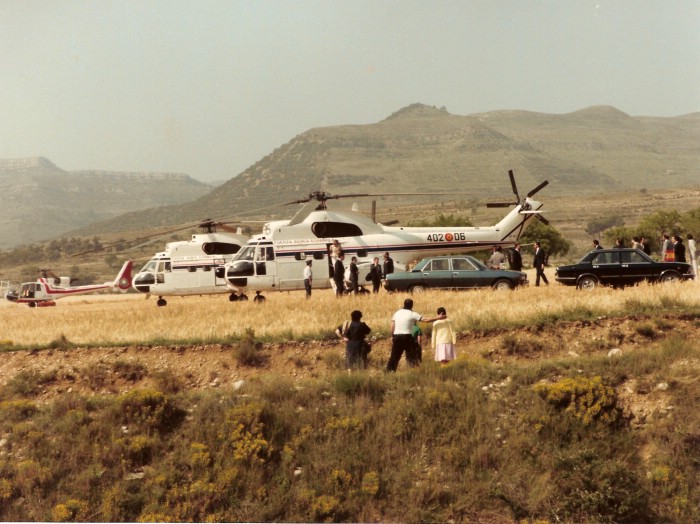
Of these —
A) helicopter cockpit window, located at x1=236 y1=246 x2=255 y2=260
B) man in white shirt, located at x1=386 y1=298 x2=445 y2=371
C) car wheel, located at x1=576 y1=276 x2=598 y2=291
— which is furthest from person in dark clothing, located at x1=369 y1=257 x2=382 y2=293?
man in white shirt, located at x1=386 y1=298 x2=445 y2=371

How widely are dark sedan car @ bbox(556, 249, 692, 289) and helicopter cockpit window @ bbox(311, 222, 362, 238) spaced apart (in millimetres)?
9505

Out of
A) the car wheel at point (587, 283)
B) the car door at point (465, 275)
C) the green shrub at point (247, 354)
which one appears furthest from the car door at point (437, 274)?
the green shrub at point (247, 354)

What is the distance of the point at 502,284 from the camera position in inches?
1051

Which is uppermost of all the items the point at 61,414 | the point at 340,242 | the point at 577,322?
the point at 340,242

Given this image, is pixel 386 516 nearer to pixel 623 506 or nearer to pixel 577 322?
pixel 623 506

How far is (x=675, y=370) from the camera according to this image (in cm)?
1744

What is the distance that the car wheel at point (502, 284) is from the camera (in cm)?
2661

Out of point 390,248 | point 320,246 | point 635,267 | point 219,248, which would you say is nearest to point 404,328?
point 635,267

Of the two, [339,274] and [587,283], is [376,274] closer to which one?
[339,274]

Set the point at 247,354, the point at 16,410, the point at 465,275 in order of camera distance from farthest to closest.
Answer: the point at 465,275
the point at 247,354
the point at 16,410

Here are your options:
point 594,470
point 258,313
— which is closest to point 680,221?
point 258,313

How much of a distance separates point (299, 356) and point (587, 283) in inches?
424

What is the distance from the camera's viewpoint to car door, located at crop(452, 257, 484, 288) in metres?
26.8

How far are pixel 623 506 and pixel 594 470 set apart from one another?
85 centimetres
